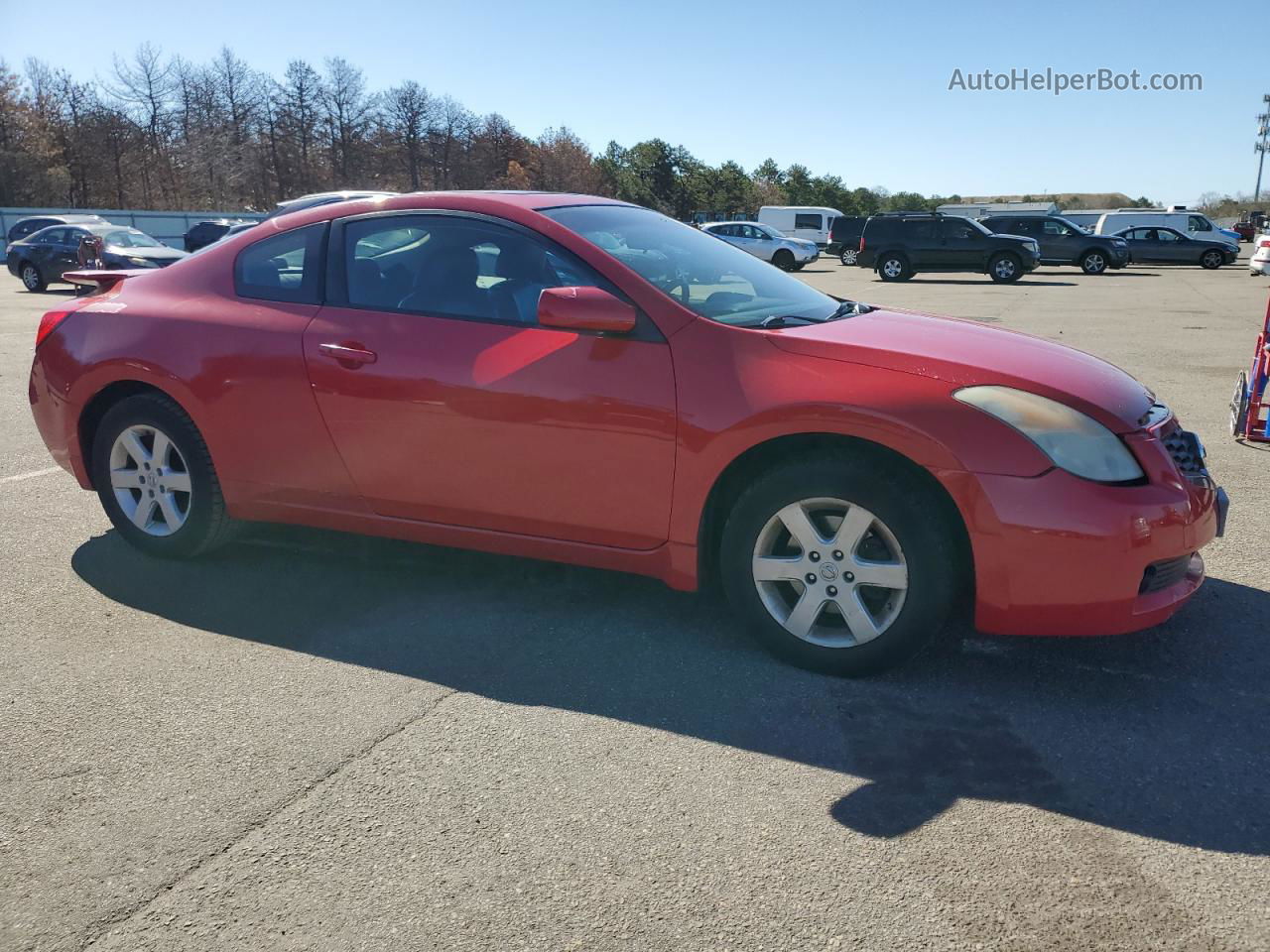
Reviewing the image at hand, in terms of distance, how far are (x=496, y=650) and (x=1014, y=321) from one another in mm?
14616

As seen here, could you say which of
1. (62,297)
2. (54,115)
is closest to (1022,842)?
(62,297)

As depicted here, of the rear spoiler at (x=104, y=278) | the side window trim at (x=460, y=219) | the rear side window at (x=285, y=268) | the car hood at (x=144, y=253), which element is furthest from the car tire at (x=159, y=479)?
the car hood at (x=144, y=253)

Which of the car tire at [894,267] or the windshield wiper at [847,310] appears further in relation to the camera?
the car tire at [894,267]

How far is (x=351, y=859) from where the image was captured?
2512mm

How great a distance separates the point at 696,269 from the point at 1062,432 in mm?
1536

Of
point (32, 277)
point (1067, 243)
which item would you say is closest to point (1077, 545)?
point (32, 277)

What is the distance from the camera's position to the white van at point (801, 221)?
49562 millimetres

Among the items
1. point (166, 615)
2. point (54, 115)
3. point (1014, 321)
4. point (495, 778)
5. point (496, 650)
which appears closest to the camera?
point (495, 778)

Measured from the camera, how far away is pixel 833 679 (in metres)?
3.46

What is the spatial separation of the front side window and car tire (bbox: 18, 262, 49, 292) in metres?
21.7

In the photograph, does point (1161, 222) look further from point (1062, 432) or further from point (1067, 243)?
point (1062, 432)

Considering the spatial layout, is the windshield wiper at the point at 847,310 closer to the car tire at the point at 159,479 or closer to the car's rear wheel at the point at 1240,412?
the car tire at the point at 159,479

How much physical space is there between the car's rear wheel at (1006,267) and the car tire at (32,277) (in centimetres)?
2300

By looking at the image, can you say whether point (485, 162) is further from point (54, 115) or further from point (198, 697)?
point (198, 697)
